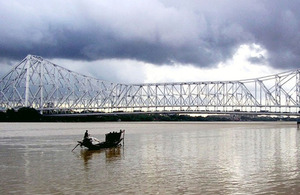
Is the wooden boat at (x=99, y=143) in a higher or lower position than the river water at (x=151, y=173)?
higher

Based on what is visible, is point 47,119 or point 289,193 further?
point 47,119

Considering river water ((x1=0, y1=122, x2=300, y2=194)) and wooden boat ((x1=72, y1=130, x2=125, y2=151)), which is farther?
wooden boat ((x1=72, y1=130, x2=125, y2=151))

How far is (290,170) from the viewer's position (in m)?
14.8

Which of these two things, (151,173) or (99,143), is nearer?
(151,173)

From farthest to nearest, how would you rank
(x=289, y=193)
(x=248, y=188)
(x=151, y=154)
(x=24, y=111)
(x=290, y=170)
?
(x=24, y=111)
(x=151, y=154)
(x=290, y=170)
(x=248, y=188)
(x=289, y=193)

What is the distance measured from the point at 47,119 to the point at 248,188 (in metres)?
102

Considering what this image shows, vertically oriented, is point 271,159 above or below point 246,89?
below

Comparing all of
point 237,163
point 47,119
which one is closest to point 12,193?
point 237,163

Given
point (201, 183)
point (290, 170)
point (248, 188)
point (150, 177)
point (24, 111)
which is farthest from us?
point (24, 111)

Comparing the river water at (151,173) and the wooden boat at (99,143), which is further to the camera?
the wooden boat at (99,143)

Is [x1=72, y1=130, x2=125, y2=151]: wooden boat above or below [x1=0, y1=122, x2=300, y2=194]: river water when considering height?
above

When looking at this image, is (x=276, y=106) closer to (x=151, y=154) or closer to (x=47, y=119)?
(x=47, y=119)

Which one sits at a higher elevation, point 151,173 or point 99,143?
point 99,143

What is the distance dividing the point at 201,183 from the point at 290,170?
409cm
